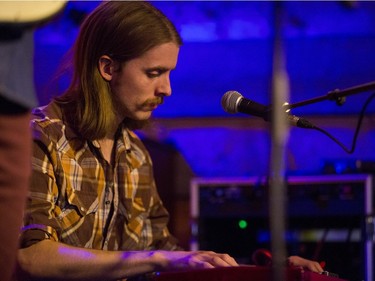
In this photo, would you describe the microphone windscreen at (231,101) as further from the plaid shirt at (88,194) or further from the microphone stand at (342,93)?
the plaid shirt at (88,194)

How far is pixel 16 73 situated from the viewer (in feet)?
3.05

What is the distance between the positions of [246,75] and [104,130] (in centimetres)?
229

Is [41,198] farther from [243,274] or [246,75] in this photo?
[246,75]

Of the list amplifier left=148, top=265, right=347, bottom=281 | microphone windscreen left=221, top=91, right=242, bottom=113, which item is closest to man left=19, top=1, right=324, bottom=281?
amplifier left=148, top=265, right=347, bottom=281

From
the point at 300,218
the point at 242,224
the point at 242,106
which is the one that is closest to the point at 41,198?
the point at 242,106

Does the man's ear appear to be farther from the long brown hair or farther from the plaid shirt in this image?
the plaid shirt

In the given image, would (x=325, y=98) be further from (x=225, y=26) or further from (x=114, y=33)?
(x=225, y=26)

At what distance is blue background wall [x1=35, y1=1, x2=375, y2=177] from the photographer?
13.9 feet

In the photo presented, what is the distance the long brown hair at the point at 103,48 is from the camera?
2186mm

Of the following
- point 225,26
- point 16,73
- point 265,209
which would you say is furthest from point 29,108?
point 225,26

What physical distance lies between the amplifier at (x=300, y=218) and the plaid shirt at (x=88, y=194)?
2.97 ft

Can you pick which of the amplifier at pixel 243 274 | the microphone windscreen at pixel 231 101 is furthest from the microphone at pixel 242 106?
the amplifier at pixel 243 274

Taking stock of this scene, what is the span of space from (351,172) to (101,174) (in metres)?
1.59

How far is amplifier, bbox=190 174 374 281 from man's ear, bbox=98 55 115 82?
119 cm
